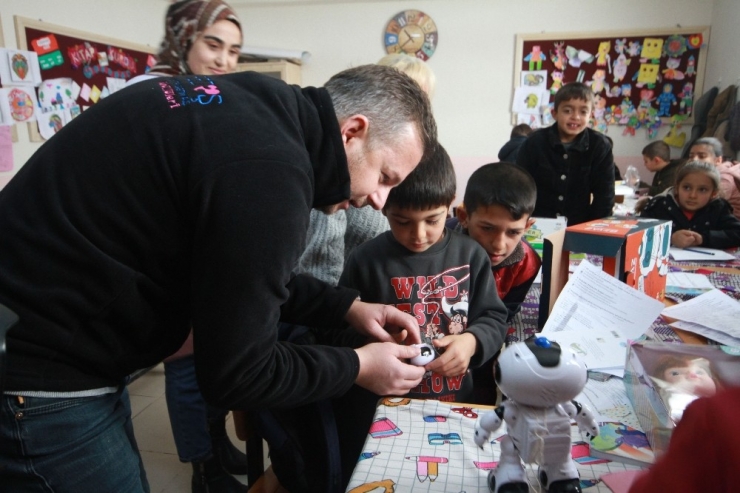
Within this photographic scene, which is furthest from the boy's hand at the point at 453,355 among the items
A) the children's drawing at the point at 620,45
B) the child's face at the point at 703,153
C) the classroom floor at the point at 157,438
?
the children's drawing at the point at 620,45

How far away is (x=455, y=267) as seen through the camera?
111 centimetres

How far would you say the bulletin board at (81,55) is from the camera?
3127 mm

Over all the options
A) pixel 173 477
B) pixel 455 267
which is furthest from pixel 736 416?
pixel 173 477

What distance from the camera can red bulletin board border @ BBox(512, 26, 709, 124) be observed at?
4305 millimetres

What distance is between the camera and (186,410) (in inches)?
59.6

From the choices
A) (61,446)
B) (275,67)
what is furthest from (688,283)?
(275,67)

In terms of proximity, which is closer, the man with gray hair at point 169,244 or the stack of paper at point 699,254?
the man with gray hair at point 169,244

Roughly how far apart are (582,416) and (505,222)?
24.7 inches

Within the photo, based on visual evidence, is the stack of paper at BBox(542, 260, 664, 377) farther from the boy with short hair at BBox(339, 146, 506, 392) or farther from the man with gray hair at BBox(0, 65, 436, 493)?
the man with gray hair at BBox(0, 65, 436, 493)

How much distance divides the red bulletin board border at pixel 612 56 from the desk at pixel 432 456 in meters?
4.43

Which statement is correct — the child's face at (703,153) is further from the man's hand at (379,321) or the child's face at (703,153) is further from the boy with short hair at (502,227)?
the man's hand at (379,321)

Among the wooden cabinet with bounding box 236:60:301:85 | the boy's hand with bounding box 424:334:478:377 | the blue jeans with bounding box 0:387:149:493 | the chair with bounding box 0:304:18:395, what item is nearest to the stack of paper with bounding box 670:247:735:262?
the boy's hand with bounding box 424:334:478:377

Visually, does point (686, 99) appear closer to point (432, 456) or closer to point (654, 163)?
point (654, 163)

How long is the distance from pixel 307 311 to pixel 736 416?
72 centimetres
